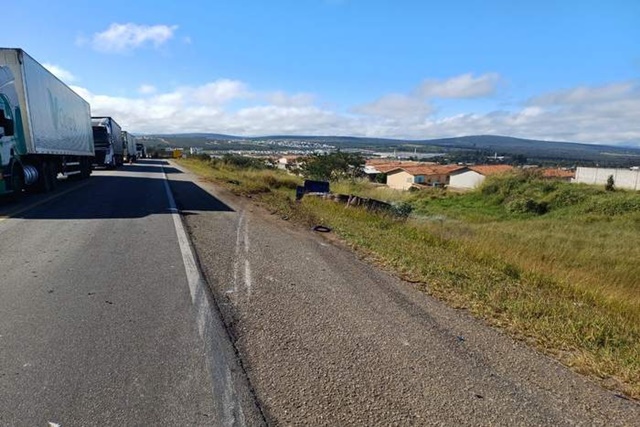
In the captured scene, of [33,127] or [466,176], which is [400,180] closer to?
[466,176]

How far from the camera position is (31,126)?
48.1 feet

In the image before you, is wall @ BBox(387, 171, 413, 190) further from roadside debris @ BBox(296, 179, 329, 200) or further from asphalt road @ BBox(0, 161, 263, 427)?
asphalt road @ BBox(0, 161, 263, 427)

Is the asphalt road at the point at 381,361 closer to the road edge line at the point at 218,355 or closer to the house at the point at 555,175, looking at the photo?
the road edge line at the point at 218,355

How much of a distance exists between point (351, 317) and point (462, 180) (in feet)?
268

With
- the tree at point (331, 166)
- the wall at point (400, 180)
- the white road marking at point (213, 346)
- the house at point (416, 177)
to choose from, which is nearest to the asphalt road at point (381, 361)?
the white road marking at point (213, 346)

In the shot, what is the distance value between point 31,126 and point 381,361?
15.2m

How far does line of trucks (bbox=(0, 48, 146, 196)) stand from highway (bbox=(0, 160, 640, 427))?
7.68m

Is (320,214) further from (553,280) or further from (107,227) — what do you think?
(553,280)

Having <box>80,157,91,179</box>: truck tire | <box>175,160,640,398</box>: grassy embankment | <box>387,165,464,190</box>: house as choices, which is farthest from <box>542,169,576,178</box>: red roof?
<box>80,157,91,179</box>: truck tire

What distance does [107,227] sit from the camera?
9.30m

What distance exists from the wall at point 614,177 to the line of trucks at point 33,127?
156ft

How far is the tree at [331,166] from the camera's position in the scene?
198ft

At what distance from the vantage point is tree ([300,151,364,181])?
6047 centimetres

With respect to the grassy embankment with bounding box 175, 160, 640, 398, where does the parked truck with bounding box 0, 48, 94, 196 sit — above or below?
above
